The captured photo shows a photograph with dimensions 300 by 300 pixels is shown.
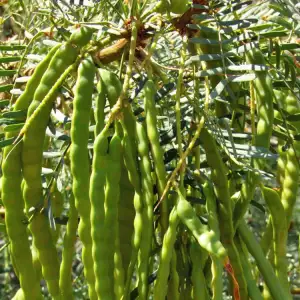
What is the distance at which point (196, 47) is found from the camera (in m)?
1.04

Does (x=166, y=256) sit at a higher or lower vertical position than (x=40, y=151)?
lower

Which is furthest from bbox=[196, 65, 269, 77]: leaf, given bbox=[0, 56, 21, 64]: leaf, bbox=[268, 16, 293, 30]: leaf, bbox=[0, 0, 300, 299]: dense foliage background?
bbox=[0, 56, 21, 64]: leaf

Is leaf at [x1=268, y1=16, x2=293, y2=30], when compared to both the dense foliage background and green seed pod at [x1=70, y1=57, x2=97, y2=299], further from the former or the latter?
green seed pod at [x1=70, y1=57, x2=97, y2=299]

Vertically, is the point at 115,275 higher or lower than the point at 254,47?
lower

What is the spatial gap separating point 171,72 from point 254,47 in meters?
0.25

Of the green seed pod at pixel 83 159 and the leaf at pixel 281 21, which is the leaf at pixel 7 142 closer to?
the green seed pod at pixel 83 159

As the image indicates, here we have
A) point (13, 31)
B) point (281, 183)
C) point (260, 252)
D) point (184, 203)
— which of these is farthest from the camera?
point (13, 31)

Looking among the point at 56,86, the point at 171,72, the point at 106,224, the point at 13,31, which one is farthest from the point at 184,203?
the point at 13,31

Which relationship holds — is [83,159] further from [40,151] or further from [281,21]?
[281,21]

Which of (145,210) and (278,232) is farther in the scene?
(278,232)

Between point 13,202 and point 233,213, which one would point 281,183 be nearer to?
point 233,213

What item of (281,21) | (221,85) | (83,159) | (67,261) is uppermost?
(281,21)

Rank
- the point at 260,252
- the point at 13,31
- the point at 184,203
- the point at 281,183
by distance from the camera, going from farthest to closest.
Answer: the point at 13,31
the point at 281,183
the point at 260,252
the point at 184,203

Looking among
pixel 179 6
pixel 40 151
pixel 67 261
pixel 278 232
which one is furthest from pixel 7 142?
pixel 278 232
